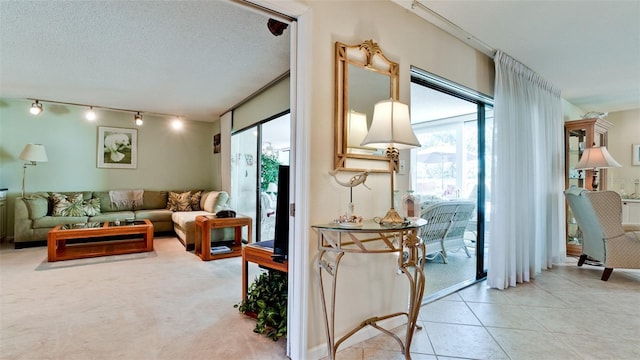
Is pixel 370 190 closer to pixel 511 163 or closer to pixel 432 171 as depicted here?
pixel 511 163

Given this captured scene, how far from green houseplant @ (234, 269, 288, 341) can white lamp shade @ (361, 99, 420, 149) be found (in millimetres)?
1229

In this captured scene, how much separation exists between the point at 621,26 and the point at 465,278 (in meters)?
2.65

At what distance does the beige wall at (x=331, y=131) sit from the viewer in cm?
173

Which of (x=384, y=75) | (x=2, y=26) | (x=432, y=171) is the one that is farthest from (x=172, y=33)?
(x=432, y=171)

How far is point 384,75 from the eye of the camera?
207cm

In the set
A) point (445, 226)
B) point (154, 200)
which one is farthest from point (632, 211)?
point (154, 200)

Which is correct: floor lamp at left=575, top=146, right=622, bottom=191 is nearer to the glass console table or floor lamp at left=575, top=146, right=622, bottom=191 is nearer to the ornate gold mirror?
the ornate gold mirror

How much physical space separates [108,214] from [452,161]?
6.11m

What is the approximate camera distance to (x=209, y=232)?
3.86m

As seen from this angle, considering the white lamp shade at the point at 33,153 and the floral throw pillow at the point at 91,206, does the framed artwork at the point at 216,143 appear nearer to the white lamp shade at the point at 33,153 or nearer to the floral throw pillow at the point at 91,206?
the floral throw pillow at the point at 91,206

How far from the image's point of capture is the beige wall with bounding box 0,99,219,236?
15.6ft

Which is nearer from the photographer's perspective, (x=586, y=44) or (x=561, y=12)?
(x=561, y=12)

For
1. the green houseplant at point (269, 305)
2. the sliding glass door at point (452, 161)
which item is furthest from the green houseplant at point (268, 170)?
the green houseplant at point (269, 305)

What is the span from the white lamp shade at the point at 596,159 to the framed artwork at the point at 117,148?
24.1 feet
